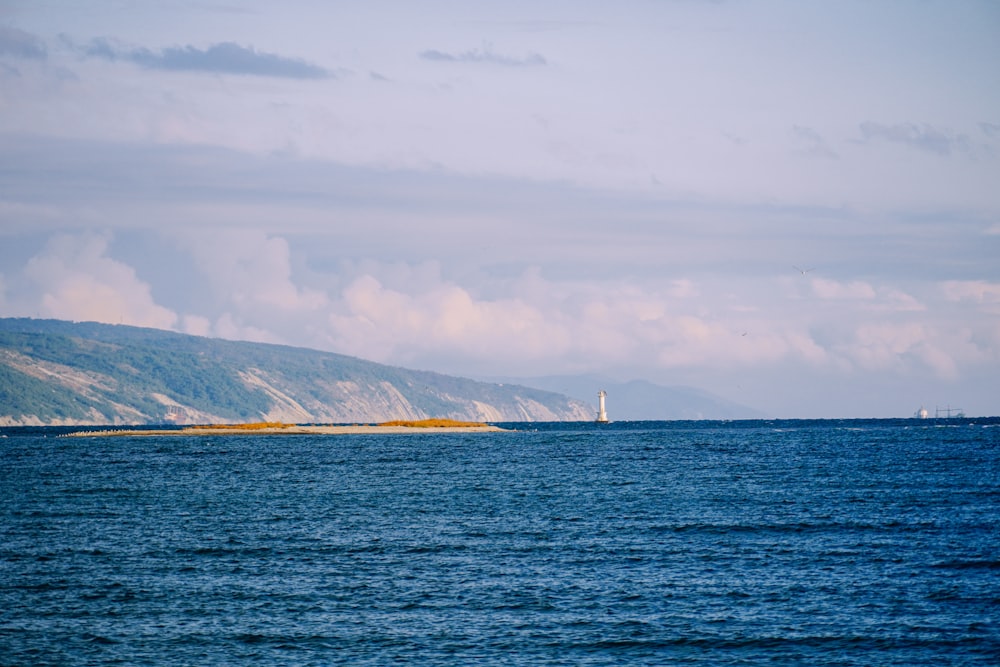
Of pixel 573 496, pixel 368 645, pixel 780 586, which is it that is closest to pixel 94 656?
pixel 368 645

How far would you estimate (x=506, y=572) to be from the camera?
51000 mm

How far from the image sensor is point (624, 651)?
3759 cm

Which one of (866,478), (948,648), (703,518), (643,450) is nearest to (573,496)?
(703,518)

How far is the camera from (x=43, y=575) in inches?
1989

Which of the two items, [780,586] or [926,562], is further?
[926,562]

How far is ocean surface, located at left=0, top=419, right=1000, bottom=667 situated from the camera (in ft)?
125

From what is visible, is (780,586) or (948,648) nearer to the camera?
(948,648)

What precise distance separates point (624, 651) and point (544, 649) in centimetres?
265

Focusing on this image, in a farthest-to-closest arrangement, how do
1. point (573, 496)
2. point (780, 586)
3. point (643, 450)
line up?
point (643, 450)
point (573, 496)
point (780, 586)

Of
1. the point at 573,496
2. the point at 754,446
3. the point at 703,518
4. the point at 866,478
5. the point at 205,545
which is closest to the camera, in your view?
the point at 205,545

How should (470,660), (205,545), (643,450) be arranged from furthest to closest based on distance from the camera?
(643,450)
(205,545)
(470,660)

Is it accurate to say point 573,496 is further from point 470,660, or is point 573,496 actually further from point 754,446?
point 754,446

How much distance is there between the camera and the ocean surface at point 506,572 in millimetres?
38250

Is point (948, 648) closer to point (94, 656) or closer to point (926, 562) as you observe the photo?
point (926, 562)
